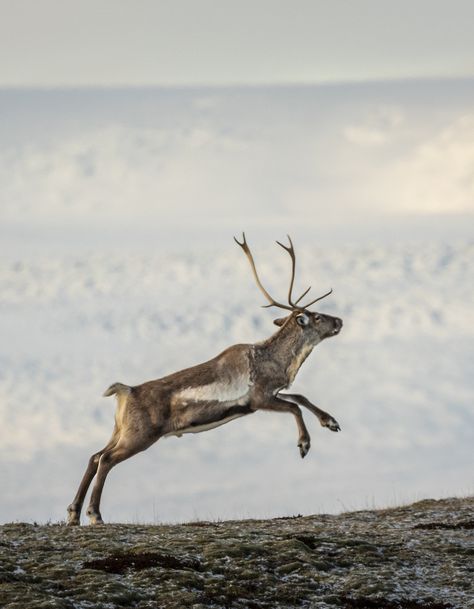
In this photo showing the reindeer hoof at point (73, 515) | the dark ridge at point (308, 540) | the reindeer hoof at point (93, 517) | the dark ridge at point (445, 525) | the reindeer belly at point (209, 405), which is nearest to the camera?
the dark ridge at point (308, 540)

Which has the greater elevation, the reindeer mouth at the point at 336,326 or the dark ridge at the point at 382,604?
the reindeer mouth at the point at 336,326

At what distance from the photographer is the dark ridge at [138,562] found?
58.9 feet

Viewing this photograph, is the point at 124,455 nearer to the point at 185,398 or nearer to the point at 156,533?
the point at 185,398

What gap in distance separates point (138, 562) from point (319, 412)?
260 inches

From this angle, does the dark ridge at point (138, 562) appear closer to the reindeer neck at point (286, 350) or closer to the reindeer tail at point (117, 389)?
the reindeer tail at point (117, 389)

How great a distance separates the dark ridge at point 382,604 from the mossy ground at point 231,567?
15 mm

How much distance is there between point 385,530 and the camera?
2208 cm

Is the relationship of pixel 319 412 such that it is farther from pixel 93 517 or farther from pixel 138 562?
pixel 138 562

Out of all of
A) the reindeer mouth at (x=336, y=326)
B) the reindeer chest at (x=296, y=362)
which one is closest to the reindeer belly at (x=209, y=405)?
the reindeer chest at (x=296, y=362)

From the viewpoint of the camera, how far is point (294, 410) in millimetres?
23406

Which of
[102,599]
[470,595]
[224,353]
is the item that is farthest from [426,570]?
[224,353]

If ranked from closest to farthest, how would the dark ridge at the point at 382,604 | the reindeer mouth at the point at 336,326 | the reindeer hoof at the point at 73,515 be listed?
1. the dark ridge at the point at 382,604
2. the reindeer hoof at the point at 73,515
3. the reindeer mouth at the point at 336,326

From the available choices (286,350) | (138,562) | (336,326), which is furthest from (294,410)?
(138,562)

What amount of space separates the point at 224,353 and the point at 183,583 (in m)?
7.52
